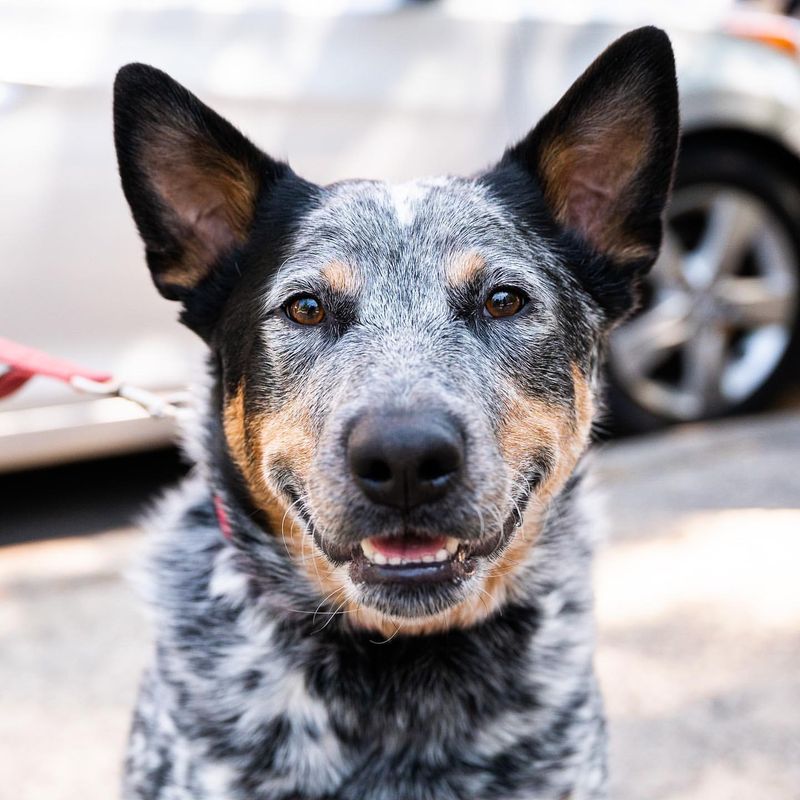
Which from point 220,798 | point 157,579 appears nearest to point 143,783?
point 220,798

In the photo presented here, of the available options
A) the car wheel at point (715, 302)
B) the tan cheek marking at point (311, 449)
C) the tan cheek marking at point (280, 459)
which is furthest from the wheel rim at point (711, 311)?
the tan cheek marking at point (280, 459)

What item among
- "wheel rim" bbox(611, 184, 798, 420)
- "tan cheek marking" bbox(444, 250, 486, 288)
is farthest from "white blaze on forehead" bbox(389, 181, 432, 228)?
"wheel rim" bbox(611, 184, 798, 420)

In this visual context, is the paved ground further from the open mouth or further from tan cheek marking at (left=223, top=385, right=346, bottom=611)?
the open mouth

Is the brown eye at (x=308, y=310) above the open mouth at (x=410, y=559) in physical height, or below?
above

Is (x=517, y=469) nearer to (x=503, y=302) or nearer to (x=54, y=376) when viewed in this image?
(x=503, y=302)

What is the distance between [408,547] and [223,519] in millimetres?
587

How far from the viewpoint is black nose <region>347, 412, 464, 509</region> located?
2.00 metres

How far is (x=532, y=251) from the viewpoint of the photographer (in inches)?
102

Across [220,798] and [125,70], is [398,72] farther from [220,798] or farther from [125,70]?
[220,798]

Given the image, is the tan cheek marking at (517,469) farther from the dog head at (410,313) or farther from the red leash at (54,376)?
the red leash at (54,376)

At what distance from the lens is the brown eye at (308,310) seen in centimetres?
246

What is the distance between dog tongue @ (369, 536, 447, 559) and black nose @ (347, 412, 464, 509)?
5.7 inches

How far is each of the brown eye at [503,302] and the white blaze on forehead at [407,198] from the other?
0.86 ft

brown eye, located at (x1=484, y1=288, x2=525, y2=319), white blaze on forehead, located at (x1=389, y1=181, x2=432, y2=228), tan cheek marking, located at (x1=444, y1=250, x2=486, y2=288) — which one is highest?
white blaze on forehead, located at (x1=389, y1=181, x2=432, y2=228)
